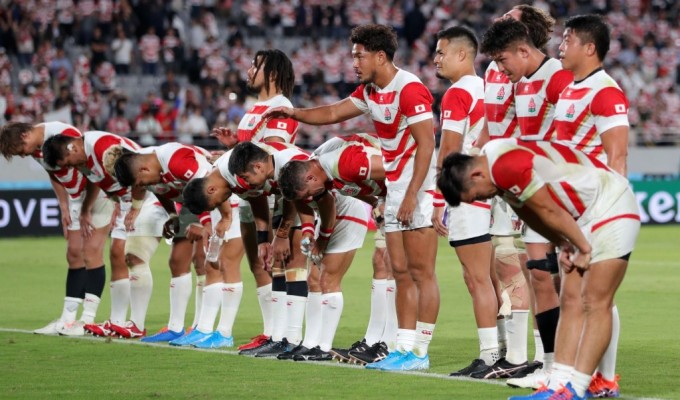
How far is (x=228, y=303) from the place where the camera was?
35.1 feet

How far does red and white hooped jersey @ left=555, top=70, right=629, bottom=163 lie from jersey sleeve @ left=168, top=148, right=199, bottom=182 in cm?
384

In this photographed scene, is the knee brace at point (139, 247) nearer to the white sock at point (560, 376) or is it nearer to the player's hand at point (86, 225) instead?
the player's hand at point (86, 225)

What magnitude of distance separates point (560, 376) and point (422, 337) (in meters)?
2.03

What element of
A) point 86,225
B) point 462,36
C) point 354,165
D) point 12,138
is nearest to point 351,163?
point 354,165

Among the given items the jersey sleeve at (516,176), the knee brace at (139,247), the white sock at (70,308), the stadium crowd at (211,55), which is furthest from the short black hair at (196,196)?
the stadium crowd at (211,55)

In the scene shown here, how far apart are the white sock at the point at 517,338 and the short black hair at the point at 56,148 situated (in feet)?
15.4

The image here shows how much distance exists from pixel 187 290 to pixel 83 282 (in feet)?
4.22

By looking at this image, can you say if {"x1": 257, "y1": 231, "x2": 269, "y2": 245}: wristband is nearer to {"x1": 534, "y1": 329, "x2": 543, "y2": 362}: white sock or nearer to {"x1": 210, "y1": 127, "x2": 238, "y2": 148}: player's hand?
{"x1": 210, "y1": 127, "x2": 238, "y2": 148}: player's hand

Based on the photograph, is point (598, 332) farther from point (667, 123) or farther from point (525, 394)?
point (667, 123)

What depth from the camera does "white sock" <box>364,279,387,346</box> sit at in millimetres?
9953

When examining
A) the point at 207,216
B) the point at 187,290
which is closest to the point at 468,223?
the point at 207,216

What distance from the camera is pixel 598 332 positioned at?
689 centimetres

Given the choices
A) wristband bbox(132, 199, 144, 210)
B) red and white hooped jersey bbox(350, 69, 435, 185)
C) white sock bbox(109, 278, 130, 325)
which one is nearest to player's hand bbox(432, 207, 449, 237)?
red and white hooped jersey bbox(350, 69, 435, 185)

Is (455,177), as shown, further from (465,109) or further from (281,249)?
(281,249)
